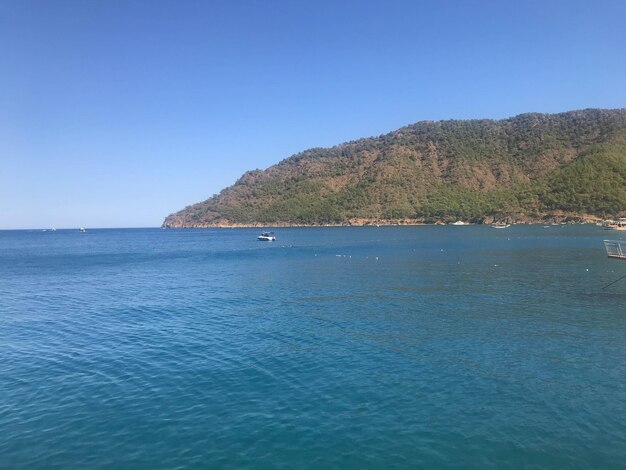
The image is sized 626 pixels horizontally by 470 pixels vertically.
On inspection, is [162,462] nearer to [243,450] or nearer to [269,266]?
[243,450]

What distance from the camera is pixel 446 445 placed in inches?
509

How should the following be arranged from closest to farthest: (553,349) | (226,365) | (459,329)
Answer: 1. (226,365)
2. (553,349)
3. (459,329)

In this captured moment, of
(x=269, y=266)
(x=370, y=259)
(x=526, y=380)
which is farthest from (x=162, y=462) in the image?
(x=370, y=259)

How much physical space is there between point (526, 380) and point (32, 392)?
1983 cm

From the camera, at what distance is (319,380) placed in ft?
59.9

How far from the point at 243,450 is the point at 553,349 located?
653 inches

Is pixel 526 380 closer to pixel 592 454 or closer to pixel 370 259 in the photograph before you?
pixel 592 454

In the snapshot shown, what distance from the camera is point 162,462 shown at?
12297mm

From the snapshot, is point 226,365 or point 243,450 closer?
point 243,450

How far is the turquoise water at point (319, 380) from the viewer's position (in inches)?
506

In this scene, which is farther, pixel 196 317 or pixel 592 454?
pixel 196 317

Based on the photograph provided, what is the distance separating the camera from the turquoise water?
12852 millimetres

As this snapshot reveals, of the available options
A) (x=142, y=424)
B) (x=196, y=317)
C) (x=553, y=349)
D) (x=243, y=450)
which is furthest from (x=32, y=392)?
(x=553, y=349)

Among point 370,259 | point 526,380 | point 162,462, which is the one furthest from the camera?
point 370,259
